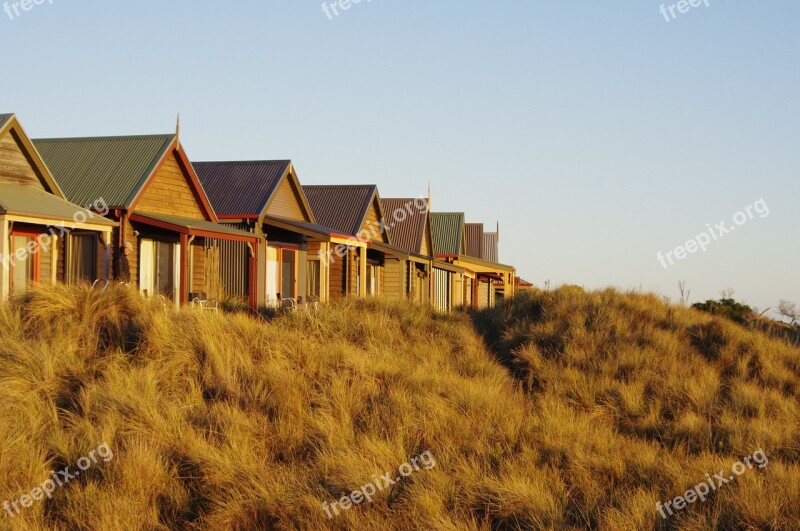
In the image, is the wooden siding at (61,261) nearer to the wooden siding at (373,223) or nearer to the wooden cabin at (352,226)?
the wooden cabin at (352,226)

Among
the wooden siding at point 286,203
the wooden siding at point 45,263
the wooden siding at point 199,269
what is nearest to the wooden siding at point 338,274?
the wooden siding at point 286,203

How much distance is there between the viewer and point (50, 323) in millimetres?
12570

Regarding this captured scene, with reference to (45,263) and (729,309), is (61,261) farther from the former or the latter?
(729,309)

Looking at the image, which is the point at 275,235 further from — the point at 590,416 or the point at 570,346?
the point at 590,416

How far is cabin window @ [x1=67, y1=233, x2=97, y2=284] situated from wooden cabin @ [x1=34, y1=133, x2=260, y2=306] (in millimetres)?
479

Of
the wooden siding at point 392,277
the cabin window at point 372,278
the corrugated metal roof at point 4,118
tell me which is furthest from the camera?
the wooden siding at point 392,277

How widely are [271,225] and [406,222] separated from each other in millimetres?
12406

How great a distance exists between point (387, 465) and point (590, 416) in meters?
4.23

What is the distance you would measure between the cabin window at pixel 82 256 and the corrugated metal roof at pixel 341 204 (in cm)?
1168

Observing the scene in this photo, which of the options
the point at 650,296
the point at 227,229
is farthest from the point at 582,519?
the point at 227,229

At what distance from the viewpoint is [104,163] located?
818 inches

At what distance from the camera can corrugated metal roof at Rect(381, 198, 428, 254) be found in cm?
3562

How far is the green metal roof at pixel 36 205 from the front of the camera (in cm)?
1534

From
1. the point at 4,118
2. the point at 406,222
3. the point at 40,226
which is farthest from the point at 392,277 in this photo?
the point at 4,118
